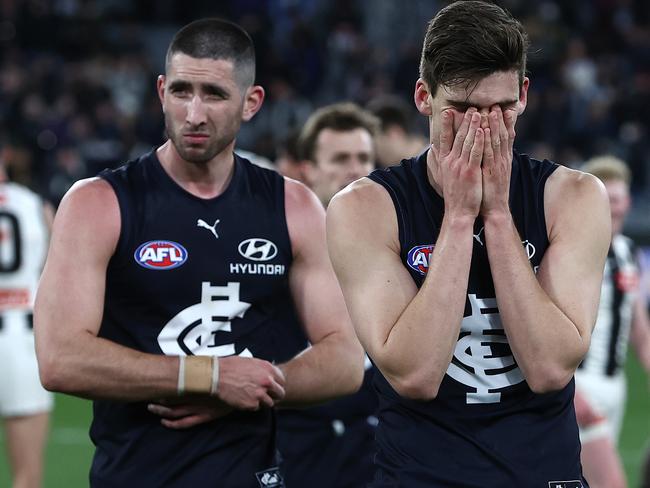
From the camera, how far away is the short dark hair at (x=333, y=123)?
675cm

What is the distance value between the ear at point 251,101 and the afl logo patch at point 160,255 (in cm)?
57

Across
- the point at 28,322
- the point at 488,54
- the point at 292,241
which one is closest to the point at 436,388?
the point at 488,54

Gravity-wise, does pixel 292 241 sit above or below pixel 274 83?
below

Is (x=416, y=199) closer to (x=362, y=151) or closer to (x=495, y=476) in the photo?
(x=495, y=476)

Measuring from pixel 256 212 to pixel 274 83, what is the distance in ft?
53.7

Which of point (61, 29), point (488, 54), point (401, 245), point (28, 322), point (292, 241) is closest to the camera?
point (488, 54)

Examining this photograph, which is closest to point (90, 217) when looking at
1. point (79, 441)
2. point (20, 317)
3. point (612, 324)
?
point (20, 317)

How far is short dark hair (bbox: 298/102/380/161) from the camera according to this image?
6746mm

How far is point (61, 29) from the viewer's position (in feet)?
71.9

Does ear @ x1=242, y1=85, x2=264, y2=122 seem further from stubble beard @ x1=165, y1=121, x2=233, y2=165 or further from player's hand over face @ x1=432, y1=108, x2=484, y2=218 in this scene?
player's hand over face @ x1=432, y1=108, x2=484, y2=218

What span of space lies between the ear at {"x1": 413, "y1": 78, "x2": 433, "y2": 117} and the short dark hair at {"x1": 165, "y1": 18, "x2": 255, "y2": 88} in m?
A: 1.06

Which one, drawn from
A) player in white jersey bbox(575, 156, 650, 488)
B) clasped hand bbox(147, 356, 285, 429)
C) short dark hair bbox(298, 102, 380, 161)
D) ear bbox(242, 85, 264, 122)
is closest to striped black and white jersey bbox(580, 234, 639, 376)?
player in white jersey bbox(575, 156, 650, 488)

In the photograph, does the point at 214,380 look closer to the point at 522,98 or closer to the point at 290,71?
the point at 522,98

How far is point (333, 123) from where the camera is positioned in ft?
22.3
